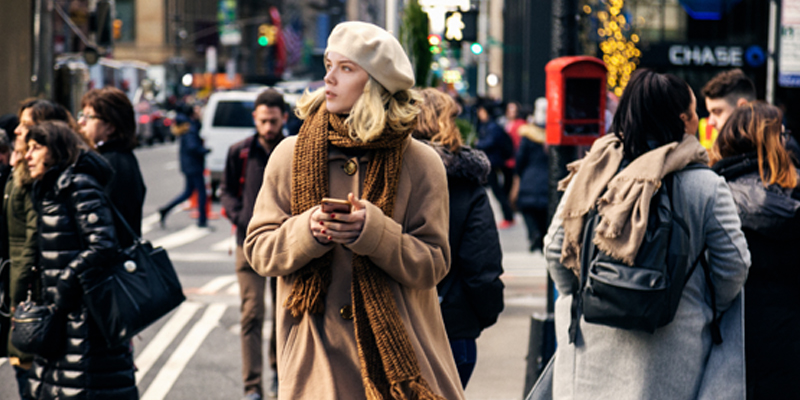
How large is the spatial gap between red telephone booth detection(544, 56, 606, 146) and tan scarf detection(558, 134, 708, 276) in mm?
2418

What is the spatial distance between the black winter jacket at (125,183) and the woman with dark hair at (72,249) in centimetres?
41

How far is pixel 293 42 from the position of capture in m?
89.0

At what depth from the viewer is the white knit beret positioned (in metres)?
2.89

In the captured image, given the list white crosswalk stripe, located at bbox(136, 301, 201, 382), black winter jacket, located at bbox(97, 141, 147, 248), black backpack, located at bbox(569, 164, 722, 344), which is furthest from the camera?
white crosswalk stripe, located at bbox(136, 301, 201, 382)

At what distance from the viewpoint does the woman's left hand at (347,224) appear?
2.71 m

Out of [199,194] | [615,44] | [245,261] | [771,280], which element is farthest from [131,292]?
[615,44]

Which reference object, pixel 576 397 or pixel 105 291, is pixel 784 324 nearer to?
pixel 576 397

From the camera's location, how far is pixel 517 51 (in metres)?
38.9

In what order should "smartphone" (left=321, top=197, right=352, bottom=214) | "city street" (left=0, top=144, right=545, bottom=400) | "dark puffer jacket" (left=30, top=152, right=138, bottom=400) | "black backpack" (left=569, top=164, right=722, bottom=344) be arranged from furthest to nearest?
"city street" (left=0, top=144, right=545, bottom=400) < "dark puffer jacket" (left=30, top=152, right=138, bottom=400) < "black backpack" (left=569, top=164, right=722, bottom=344) < "smartphone" (left=321, top=197, right=352, bottom=214)

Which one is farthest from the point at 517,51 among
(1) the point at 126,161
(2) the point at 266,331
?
(1) the point at 126,161

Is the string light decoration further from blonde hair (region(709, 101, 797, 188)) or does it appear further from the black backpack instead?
the black backpack

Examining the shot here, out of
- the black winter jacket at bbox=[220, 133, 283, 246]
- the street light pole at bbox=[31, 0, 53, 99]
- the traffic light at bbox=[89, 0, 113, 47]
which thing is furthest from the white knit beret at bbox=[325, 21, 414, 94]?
the traffic light at bbox=[89, 0, 113, 47]

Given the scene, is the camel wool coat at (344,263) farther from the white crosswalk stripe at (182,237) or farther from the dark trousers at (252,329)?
the white crosswalk stripe at (182,237)

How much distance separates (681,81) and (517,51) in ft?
118
